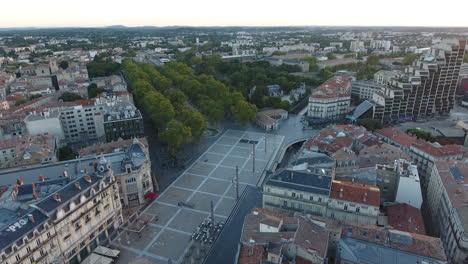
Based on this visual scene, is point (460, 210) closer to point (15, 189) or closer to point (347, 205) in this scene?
point (347, 205)

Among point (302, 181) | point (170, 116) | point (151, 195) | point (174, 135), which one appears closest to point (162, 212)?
point (151, 195)

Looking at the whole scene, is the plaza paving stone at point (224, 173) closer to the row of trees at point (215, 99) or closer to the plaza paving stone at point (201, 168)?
the plaza paving stone at point (201, 168)

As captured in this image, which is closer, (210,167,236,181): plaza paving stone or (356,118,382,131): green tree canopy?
(210,167,236,181): plaza paving stone

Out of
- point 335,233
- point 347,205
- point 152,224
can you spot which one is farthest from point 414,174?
point 152,224

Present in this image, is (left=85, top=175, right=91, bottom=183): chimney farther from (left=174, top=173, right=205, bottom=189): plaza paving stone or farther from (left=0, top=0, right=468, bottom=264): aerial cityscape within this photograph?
(left=174, top=173, right=205, bottom=189): plaza paving stone

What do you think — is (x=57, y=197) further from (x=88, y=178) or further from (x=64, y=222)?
(x=88, y=178)

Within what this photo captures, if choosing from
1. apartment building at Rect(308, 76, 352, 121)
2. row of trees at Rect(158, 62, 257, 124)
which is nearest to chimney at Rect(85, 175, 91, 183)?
row of trees at Rect(158, 62, 257, 124)
